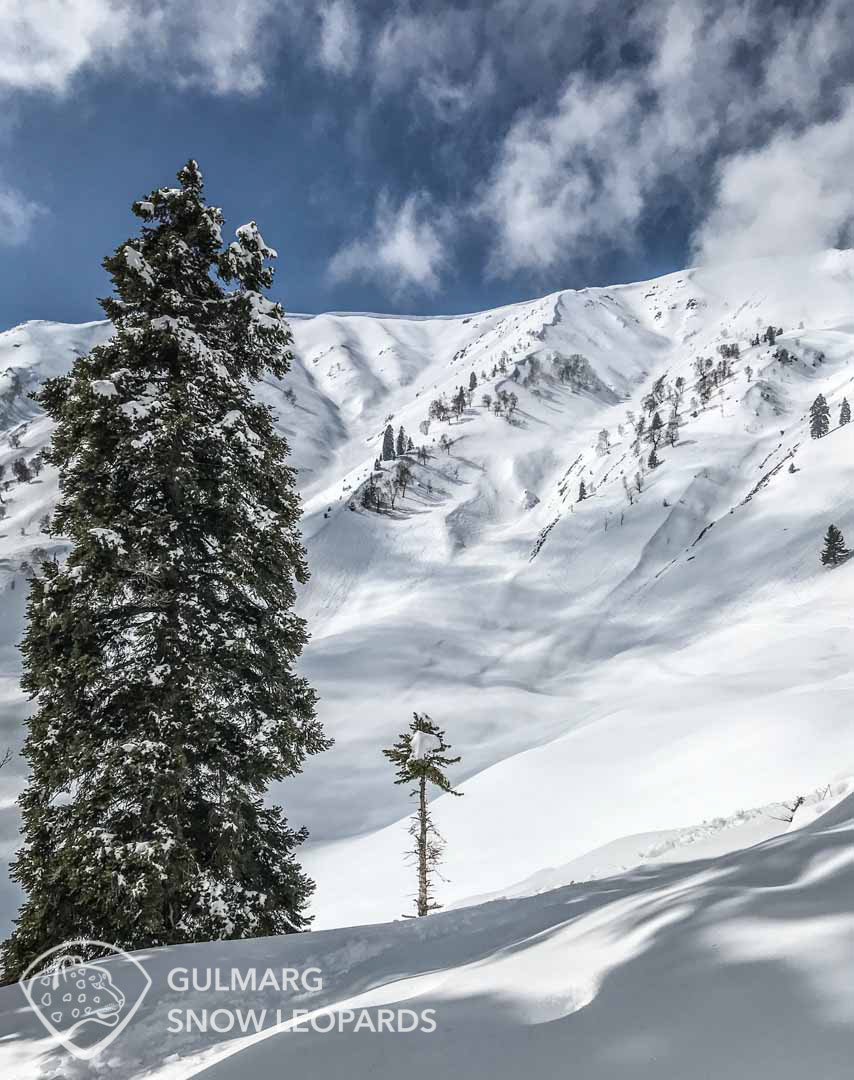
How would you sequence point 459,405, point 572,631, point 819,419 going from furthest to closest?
point 459,405 → point 819,419 → point 572,631

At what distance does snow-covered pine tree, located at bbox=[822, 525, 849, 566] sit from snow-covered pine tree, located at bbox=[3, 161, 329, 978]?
75.8 meters

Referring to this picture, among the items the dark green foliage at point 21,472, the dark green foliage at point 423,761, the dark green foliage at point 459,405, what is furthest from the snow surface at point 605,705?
the dark green foliage at point 459,405

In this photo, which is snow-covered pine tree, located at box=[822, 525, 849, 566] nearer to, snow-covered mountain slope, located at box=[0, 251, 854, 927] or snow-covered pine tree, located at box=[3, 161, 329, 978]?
snow-covered mountain slope, located at box=[0, 251, 854, 927]

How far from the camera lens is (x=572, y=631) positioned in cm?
8056

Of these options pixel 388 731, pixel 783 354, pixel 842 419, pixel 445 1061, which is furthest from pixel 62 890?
pixel 783 354

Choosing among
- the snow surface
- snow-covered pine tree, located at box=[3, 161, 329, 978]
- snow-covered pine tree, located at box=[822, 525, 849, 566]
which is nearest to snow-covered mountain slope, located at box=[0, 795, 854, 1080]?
the snow surface

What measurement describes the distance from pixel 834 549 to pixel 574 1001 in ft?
262

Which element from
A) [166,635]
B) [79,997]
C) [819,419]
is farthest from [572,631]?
[79,997]

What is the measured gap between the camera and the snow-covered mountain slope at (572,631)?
22.8 meters

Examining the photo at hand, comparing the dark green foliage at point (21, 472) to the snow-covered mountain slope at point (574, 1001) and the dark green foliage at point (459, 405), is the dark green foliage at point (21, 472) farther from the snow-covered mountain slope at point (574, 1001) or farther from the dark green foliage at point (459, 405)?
the snow-covered mountain slope at point (574, 1001)

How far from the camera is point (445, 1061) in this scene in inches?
108

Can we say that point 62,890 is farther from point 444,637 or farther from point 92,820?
point 444,637
